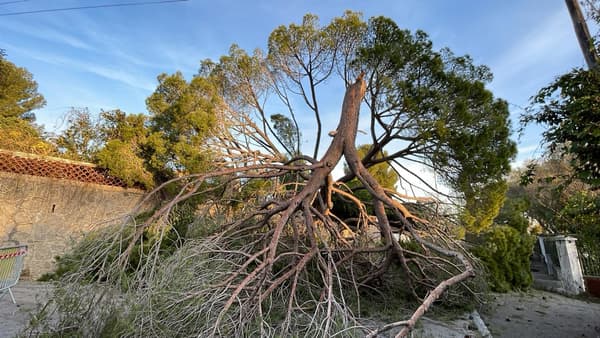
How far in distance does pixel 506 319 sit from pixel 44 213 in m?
8.04

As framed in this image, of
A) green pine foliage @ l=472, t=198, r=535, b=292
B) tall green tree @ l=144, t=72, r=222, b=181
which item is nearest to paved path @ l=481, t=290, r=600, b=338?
green pine foliage @ l=472, t=198, r=535, b=292

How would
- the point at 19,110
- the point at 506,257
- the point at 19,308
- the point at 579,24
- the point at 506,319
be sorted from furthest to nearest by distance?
the point at 19,110 < the point at 506,257 < the point at 579,24 < the point at 506,319 < the point at 19,308

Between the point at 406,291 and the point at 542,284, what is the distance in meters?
5.23

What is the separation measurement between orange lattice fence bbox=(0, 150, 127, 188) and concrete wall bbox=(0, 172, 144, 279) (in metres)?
0.10

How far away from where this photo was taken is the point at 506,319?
378 centimetres

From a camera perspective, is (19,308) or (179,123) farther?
(179,123)

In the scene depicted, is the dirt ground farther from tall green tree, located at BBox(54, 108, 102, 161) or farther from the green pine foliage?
tall green tree, located at BBox(54, 108, 102, 161)

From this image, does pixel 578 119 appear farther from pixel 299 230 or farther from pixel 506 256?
pixel 506 256

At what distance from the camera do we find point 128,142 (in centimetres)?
647

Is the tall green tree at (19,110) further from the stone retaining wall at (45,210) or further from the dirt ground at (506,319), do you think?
the dirt ground at (506,319)

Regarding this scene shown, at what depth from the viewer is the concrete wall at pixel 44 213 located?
17.7 ft

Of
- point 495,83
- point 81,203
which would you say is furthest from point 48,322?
point 495,83

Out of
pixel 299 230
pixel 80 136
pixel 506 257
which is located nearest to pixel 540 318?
pixel 506 257

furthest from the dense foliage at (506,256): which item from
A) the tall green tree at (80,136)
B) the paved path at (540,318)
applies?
the tall green tree at (80,136)
